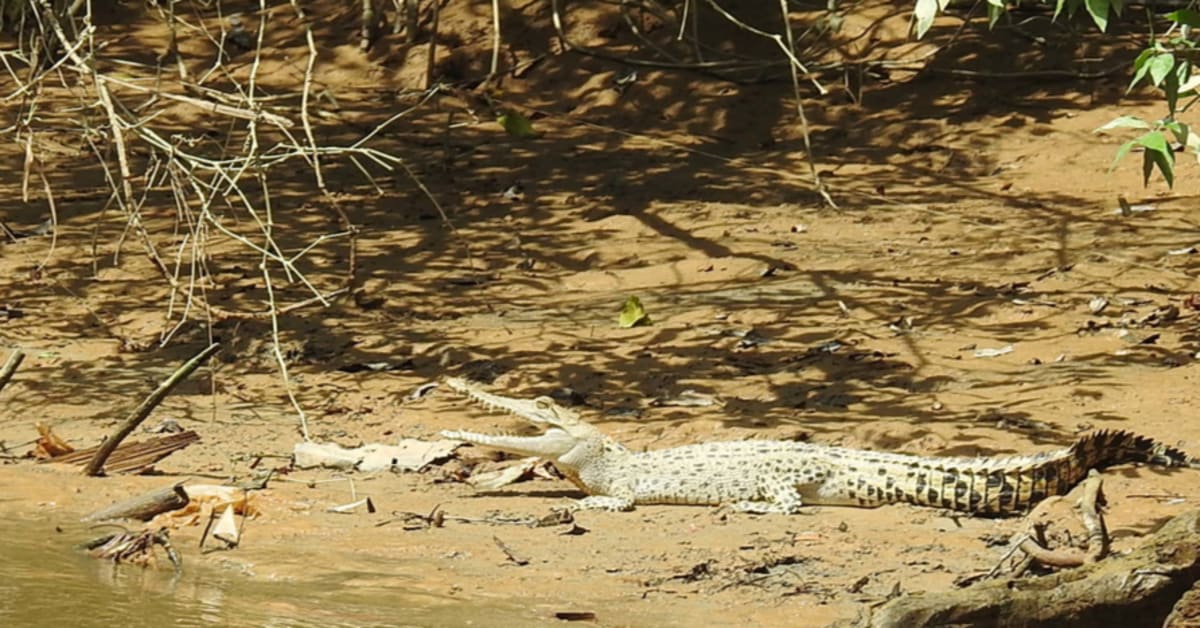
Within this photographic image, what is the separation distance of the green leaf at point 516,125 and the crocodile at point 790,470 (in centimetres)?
508

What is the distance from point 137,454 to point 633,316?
252 cm

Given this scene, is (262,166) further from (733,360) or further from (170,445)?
(733,360)

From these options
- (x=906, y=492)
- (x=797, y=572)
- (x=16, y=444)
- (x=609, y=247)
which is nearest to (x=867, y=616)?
(x=797, y=572)

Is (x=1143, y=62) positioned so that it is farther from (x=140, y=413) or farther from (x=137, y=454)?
(x=137, y=454)

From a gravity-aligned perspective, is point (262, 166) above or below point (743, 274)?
above

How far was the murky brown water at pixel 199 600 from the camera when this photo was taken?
211 inches

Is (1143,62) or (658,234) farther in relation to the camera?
(658,234)

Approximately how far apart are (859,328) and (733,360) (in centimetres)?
67

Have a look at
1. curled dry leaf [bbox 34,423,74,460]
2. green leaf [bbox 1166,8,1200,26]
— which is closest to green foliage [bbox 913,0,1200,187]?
green leaf [bbox 1166,8,1200,26]

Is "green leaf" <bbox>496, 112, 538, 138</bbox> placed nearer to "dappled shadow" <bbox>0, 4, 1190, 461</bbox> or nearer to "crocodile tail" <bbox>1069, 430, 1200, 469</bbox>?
"dappled shadow" <bbox>0, 4, 1190, 461</bbox>

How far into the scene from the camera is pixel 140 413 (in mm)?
6789

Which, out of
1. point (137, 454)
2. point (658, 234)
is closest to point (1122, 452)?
point (137, 454)

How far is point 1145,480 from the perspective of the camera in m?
6.29

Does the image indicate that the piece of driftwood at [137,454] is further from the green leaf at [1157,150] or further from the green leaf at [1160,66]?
the green leaf at [1160,66]
